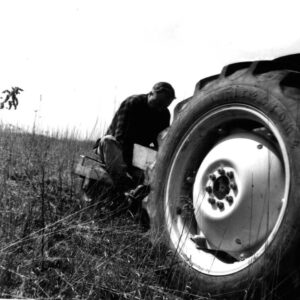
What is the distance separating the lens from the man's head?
4.37 meters

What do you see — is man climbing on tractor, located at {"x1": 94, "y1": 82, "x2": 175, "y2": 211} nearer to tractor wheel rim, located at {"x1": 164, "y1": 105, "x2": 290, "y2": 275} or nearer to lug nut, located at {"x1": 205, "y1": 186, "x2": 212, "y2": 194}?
tractor wheel rim, located at {"x1": 164, "y1": 105, "x2": 290, "y2": 275}

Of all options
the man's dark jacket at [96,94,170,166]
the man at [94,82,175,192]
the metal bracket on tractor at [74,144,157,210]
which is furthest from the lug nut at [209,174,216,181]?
the man's dark jacket at [96,94,170,166]

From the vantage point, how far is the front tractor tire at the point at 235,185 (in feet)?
6.97

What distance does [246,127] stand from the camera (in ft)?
8.69

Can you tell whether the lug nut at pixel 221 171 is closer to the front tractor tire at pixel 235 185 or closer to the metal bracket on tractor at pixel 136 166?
the front tractor tire at pixel 235 185

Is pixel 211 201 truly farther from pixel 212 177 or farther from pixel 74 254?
pixel 74 254

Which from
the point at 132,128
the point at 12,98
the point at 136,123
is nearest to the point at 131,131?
the point at 132,128

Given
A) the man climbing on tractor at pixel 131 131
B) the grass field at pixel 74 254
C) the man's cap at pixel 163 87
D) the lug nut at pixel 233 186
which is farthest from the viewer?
the man's cap at pixel 163 87

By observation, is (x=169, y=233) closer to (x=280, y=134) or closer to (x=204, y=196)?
(x=204, y=196)

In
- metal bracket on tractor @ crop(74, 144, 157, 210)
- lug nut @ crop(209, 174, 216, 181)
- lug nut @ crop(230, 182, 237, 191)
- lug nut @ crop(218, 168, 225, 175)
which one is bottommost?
metal bracket on tractor @ crop(74, 144, 157, 210)

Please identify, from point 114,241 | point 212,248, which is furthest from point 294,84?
point 114,241

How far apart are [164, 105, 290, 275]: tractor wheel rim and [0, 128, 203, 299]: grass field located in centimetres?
16

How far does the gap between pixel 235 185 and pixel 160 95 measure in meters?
2.09

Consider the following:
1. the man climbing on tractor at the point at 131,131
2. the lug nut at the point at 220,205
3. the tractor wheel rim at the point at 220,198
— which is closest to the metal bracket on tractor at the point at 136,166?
the man climbing on tractor at the point at 131,131
